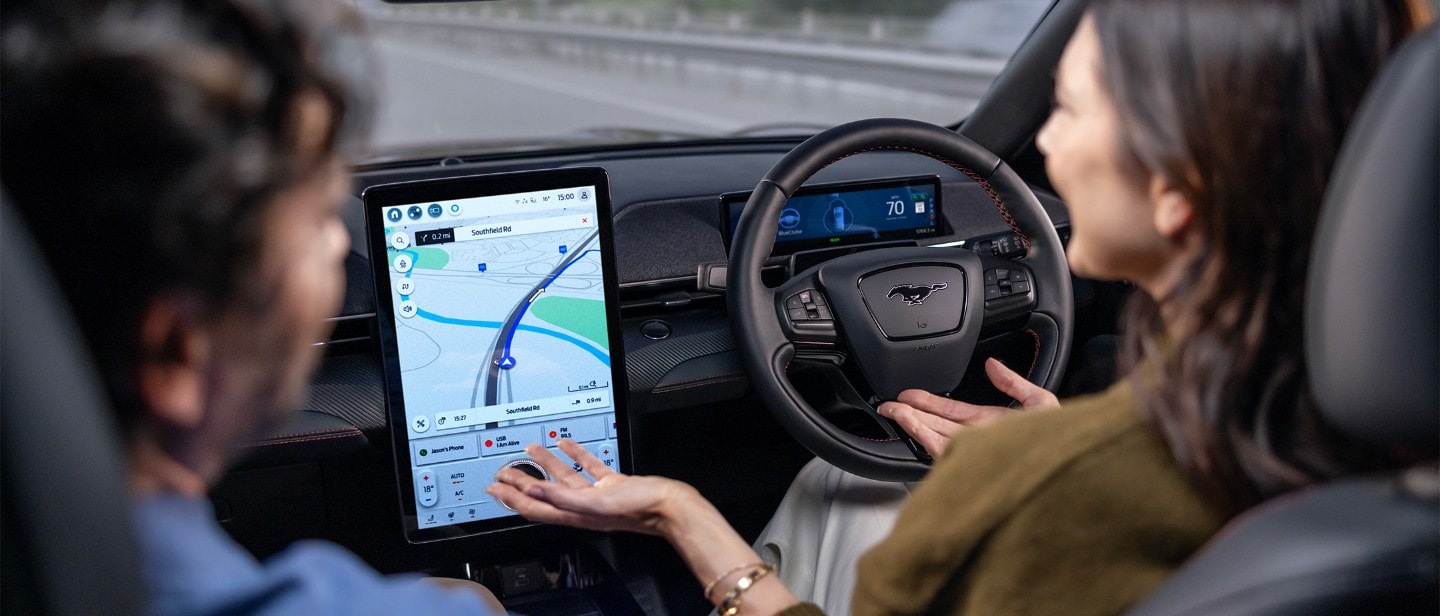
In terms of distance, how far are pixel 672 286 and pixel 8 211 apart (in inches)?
70.1

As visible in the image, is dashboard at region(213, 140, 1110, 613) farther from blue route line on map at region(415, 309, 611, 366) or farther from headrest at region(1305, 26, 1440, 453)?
headrest at region(1305, 26, 1440, 453)

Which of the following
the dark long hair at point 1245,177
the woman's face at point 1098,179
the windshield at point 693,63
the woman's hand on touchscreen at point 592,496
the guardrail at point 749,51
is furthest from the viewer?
the guardrail at point 749,51

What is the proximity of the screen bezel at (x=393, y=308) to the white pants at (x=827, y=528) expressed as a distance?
0.33 metres

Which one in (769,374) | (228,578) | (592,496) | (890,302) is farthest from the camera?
(890,302)

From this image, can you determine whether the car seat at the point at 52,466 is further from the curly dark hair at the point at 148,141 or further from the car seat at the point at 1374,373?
the car seat at the point at 1374,373

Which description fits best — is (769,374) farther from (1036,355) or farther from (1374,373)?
(1374,373)

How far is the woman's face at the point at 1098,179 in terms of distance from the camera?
1.11 m

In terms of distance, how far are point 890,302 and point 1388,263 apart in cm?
131

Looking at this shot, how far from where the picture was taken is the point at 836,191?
2.37 meters

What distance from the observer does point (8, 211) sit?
2.33 feet

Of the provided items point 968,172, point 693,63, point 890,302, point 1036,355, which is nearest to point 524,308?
point 890,302

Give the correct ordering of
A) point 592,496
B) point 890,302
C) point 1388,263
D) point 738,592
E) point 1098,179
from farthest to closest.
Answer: point 890,302 → point 592,496 → point 738,592 → point 1098,179 → point 1388,263

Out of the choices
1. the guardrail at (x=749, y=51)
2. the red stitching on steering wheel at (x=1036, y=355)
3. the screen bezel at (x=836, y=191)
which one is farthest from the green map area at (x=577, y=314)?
the guardrail at (x=749, y=51)

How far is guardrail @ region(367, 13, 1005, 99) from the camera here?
13.7m
